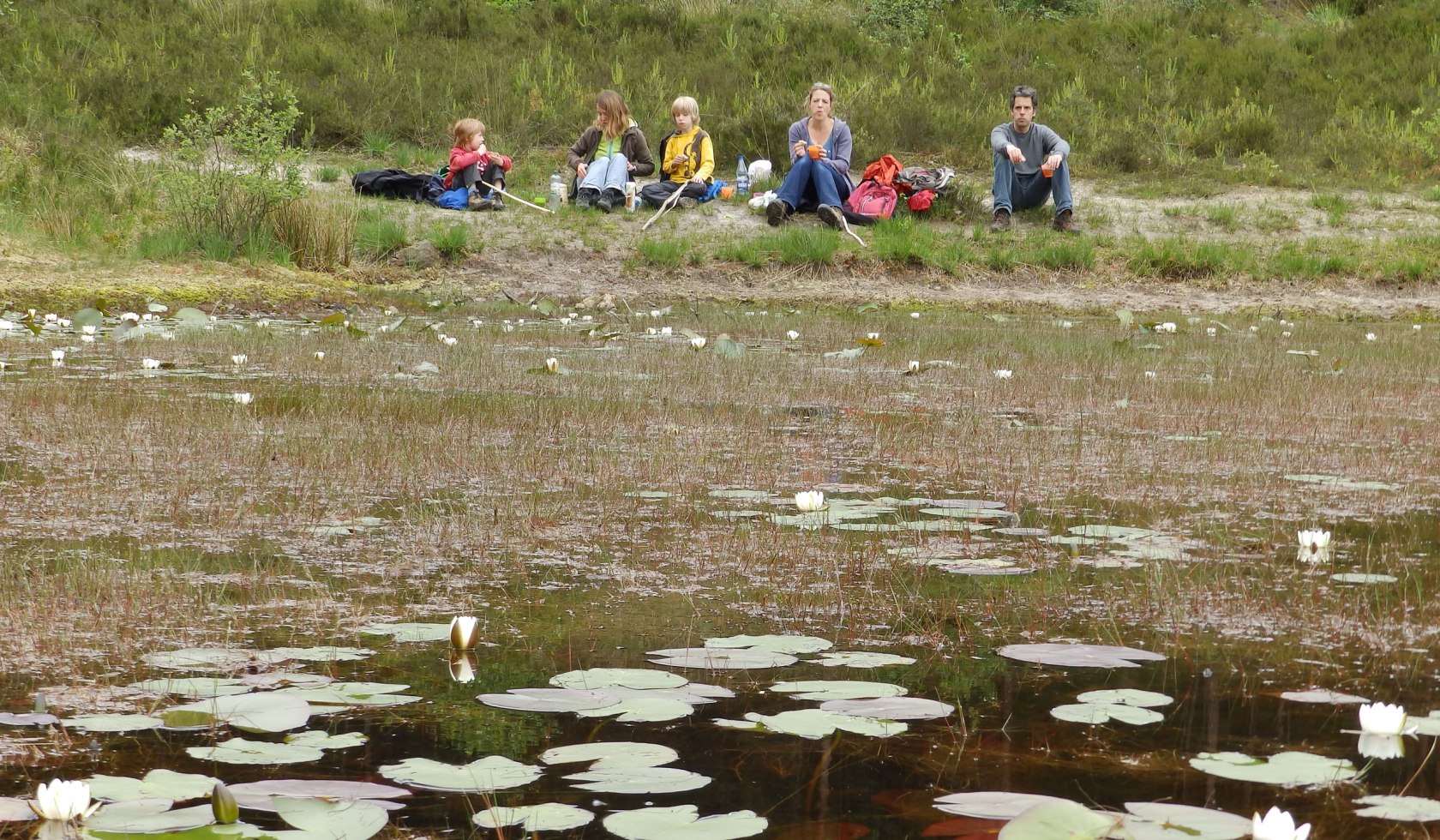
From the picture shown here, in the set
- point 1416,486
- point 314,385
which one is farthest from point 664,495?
point 314,385

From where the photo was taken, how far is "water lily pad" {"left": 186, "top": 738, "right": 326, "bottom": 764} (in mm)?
1819

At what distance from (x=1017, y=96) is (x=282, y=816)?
13353mm

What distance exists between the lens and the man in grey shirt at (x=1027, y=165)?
13.9 meters

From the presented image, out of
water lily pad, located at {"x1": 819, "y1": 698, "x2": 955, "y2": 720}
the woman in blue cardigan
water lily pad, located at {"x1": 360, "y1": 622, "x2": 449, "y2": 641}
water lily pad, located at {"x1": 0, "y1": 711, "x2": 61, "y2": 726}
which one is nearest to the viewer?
water lily pad, located at {"x1": 0, "y1": 711, "x2": 61, "y2": 726}

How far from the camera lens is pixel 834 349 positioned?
8.28 metres

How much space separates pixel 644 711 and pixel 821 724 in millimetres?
273

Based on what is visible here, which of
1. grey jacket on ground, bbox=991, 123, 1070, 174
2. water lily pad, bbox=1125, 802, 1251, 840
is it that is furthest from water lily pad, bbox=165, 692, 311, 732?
grey jacket on ground, bbox=991, 123, 1070, 174

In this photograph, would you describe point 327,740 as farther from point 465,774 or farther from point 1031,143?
point 1031,143

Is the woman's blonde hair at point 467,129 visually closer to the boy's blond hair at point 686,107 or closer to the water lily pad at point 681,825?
the boy's blond hair at point 686,107

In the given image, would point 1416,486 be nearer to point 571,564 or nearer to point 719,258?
point 571,564

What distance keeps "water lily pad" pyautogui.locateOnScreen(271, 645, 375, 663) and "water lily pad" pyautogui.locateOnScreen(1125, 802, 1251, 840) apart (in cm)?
133

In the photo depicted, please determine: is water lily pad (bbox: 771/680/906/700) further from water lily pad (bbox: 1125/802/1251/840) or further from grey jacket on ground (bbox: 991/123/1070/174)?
grey jacket on ground (bbox: 991/123/1070/174)

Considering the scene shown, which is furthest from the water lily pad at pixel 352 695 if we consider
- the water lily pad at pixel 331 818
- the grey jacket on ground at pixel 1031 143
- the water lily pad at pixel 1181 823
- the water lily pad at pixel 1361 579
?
the grey jacket on ground at pixel 1031 143

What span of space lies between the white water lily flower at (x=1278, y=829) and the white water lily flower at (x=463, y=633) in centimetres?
134
